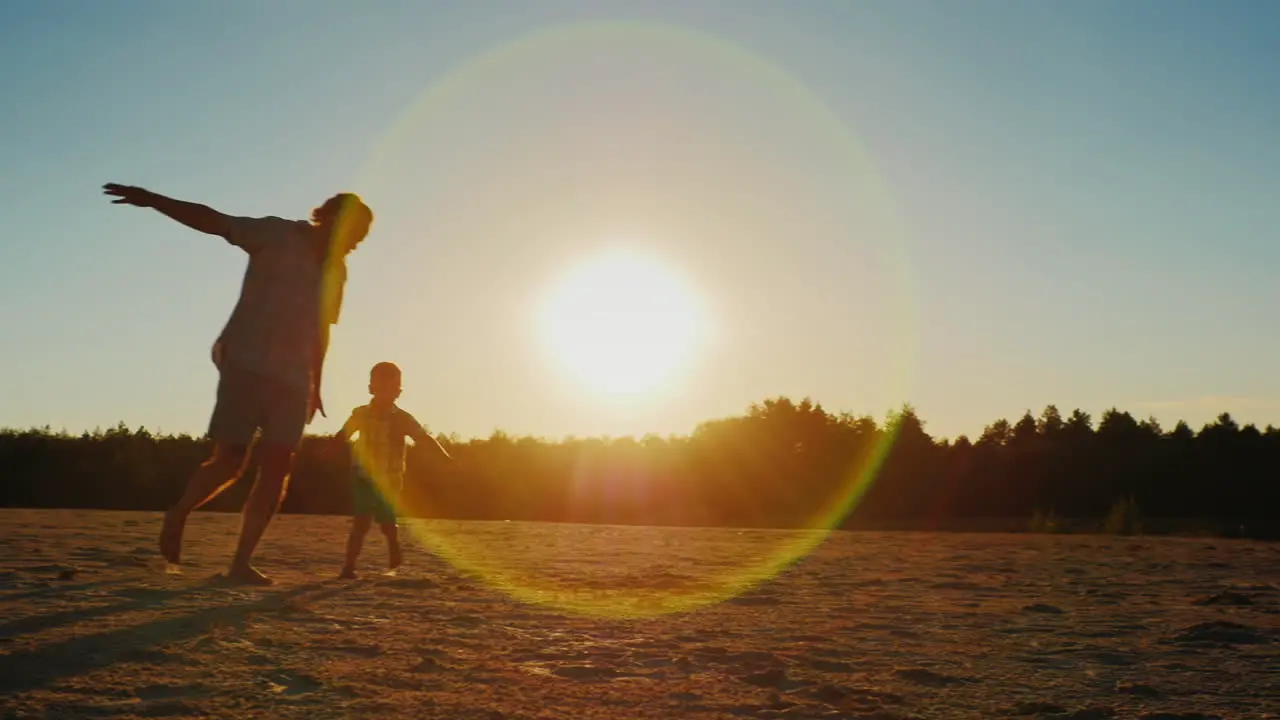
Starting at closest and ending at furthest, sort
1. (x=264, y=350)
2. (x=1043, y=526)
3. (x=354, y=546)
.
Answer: (x=264, y=350) → (x=354, y=546) → (x=1043, y=526)

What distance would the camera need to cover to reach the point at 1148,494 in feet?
90.3

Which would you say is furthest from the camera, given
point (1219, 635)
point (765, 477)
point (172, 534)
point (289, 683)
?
point (765, 477)

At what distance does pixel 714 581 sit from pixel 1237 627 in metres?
2.91

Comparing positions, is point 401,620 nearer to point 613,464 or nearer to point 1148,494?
point 613,464

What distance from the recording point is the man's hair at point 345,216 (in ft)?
19.7

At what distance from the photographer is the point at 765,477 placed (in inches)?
1069

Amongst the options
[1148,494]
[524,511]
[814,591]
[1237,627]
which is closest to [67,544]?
[814,591]

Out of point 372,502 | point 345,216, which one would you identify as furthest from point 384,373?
point 345,216

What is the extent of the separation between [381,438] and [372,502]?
524 millimetres

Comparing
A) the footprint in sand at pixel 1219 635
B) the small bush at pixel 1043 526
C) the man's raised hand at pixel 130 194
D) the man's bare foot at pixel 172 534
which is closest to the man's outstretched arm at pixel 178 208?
the man's raised hand at pixel 130 194

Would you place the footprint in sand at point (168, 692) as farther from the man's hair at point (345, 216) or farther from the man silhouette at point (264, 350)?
the man's hair at point (345, 216)

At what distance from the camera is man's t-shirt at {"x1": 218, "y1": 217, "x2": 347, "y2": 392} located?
18.4ft

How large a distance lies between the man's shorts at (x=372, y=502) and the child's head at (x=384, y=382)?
0.60 metres

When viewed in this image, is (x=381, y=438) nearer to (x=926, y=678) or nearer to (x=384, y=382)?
(x=384, y=382)
